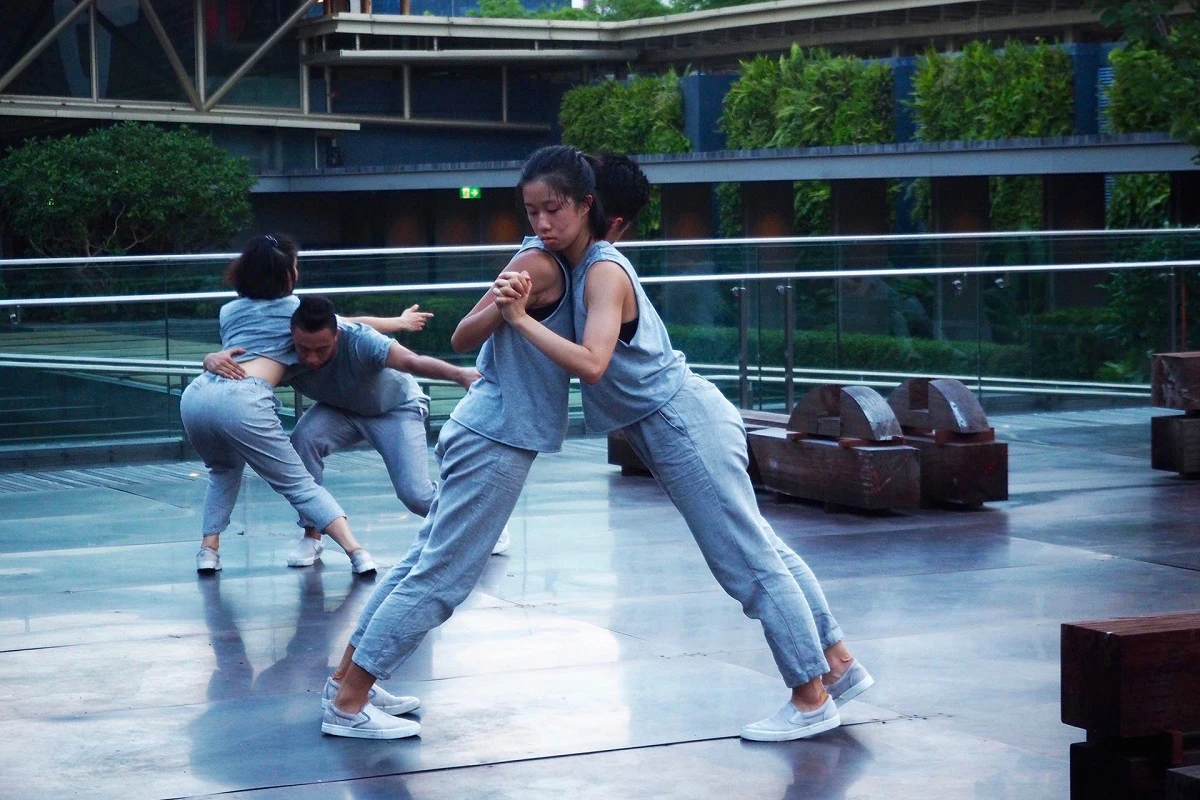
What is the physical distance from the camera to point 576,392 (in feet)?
40.0

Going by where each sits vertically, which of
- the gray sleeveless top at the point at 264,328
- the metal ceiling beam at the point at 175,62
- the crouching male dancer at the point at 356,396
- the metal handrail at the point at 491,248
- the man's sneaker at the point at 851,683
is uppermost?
the metal ceiling beam at the point at 175,62

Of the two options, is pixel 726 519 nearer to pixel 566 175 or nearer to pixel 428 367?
pixel 566 175

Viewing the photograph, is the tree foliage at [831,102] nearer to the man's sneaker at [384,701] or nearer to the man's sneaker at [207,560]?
the man's sneaker at [207,560]

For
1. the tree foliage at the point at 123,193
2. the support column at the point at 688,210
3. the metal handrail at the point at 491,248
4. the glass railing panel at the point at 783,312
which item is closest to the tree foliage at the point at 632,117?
the support column at the point at 688,210

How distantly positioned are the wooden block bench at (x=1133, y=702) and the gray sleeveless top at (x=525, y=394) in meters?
1.51

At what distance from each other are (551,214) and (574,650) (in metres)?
1.74

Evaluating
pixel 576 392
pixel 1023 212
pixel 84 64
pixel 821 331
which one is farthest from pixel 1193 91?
pixel 84 64

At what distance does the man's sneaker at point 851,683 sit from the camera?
462 cm

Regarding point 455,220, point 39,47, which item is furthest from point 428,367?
point 455,220

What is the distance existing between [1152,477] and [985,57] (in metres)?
22.6

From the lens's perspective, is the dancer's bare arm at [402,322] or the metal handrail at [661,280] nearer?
the dancer's bare arm at [402,322]

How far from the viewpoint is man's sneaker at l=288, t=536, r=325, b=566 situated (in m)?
7.19

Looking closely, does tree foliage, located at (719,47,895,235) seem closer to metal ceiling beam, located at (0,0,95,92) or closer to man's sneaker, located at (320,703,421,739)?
metal ceiling beam, located at (0,0,95,92)

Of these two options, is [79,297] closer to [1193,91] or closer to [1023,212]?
[1193,91]
